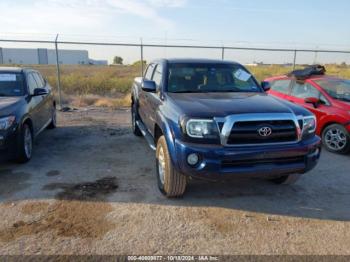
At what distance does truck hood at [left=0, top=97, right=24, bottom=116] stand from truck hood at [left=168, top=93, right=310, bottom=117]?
2539mm

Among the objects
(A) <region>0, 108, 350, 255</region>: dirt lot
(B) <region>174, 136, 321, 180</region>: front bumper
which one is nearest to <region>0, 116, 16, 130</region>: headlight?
(A) <region>0, 108, 350, 255</region>: dirt lot

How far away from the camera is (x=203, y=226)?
11.7 feet

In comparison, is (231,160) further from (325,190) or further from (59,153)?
(59,153)

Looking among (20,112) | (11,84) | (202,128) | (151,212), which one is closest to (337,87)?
(202,128)

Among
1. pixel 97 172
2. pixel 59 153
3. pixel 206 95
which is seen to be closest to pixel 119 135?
pixel 59 153

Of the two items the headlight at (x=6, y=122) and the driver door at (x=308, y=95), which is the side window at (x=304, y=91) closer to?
A: the driver door at (x=308, y=95)

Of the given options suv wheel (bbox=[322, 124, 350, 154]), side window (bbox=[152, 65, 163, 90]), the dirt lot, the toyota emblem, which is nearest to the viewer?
the dirt lot

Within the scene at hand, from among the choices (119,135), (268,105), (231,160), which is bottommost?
(119,135)

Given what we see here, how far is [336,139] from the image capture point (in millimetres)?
6352

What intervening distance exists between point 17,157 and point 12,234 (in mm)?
2231

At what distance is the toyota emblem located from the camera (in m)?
3.65

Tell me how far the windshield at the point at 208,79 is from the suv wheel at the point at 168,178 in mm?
1087

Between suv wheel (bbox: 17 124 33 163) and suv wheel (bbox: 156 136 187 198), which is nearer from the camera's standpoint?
suv wheel (bbox: 156 136 187 198)

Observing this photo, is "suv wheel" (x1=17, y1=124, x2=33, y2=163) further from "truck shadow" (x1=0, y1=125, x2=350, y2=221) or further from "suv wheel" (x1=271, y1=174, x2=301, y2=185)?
"suv wheel" (x1=271, y1=174, x2=301, y2=185)
